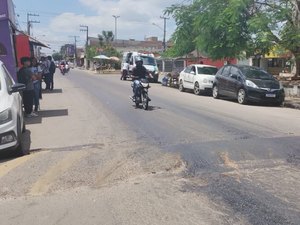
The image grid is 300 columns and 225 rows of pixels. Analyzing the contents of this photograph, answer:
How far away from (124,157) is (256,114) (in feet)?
25.9

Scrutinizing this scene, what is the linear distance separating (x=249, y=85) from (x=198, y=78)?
606 cm

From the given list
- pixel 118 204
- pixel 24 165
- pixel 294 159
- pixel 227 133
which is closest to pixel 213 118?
pixel 227 133

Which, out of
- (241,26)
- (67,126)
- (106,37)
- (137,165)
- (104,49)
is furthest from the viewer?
(106,37)

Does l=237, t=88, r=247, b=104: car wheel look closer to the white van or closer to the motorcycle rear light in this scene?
the motorcycle rear light

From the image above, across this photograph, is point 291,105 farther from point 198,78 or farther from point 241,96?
point 198,78

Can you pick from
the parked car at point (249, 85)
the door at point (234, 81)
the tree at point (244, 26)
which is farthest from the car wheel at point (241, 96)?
the tree at point (244, 26)

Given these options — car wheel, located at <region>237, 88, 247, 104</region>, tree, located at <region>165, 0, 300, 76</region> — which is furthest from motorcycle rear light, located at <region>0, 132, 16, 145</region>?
tree, located at <region>165, 0, 300, 76</region>

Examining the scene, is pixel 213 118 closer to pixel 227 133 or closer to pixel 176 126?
pixel 176 126

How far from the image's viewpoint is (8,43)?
1416cm

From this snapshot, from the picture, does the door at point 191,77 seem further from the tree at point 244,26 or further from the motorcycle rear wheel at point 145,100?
the motorcycle rear wheel at point 145,100

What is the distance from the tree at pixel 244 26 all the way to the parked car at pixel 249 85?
3.09m

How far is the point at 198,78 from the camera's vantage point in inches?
995

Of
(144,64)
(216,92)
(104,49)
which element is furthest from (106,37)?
(216,92)

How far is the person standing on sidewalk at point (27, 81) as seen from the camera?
13766 mm
